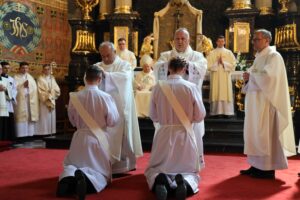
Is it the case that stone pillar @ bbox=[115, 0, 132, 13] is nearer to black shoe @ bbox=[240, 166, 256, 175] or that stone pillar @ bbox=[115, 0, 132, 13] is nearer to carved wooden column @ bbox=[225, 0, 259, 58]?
carved wooden column @ bbox=[225, 0, 259, 58]

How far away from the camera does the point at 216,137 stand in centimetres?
934

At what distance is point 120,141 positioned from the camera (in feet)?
19.6

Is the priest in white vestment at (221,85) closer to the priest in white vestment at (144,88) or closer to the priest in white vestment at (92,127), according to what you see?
the priest in white vestment at (144,88)

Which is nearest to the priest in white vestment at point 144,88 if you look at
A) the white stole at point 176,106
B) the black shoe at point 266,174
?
the black shoe at point 266,174

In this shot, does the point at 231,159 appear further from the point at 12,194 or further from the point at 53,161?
the point at 12,194

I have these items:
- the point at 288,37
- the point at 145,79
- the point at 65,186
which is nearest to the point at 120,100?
the point at 65,186

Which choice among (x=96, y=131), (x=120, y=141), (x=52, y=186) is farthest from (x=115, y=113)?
(x=52, y=186)

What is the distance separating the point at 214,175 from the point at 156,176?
5.23 ft

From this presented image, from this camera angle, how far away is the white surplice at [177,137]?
498cm

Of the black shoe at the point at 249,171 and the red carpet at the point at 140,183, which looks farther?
the black shoe at the point at 249,171

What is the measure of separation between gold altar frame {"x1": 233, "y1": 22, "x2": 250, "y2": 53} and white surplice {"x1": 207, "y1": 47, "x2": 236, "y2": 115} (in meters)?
1.31

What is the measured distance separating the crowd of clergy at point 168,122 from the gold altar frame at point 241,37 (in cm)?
590

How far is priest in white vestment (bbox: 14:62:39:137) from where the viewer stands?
10969 mm

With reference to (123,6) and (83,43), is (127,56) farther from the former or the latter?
(83,43)
